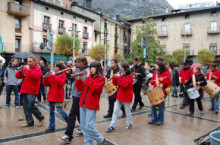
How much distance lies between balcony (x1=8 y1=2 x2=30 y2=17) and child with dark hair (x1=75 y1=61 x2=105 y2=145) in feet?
74.6

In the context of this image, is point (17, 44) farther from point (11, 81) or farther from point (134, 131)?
point (134, 131)

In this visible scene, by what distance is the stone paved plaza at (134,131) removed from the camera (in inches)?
169

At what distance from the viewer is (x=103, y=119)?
6.07m

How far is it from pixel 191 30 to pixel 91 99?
125 feet

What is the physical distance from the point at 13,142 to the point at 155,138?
3.21 metres

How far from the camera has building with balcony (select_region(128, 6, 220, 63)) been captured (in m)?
35.1

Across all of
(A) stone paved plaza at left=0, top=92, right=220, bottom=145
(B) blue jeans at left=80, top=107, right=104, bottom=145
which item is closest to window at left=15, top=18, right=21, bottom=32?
(A) stone paved plaza at left=0, top=92, right=220, bottom=145

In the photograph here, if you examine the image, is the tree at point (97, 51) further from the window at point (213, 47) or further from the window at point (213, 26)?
the window at point (213, 26)

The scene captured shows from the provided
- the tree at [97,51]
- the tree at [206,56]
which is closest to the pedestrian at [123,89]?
the tree at [97,51]

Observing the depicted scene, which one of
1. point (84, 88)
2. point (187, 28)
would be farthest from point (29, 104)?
point (187, 28)

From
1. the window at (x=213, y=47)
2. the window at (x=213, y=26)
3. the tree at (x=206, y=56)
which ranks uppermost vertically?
the window at (x=213, y=26)

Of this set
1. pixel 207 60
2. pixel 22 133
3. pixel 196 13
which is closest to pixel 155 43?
pixel 207 60

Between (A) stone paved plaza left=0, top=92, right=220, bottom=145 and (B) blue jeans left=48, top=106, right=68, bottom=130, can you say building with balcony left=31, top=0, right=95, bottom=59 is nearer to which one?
(A) stone paved plaza left=0, top=92, right=220, bottom=145

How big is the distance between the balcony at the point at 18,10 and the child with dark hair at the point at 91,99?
22.7m
